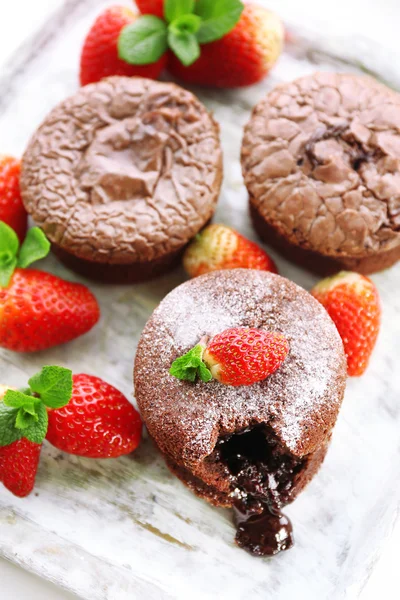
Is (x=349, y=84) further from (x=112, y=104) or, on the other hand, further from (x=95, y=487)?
(x=95, y=487)

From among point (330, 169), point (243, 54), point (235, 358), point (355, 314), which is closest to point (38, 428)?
point (235, 358)

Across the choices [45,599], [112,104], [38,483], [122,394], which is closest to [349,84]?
[112,104]

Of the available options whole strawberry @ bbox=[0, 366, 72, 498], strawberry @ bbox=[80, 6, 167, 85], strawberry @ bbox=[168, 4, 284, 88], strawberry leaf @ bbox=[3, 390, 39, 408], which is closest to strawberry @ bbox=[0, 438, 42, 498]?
whole strawberry @ bbox=[0, 366, 72, 498]

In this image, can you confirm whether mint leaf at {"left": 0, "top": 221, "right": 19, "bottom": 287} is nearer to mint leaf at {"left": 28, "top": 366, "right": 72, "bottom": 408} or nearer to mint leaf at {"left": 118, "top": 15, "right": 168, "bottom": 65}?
mint leaf at {"left": 28, "top": 366, "right": 72, "bottom": 408}

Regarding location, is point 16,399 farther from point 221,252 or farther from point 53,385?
point 221,252

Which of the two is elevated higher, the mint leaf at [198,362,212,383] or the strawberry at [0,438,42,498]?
the mint leaf at [198,362,212,383]

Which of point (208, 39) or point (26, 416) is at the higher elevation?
point (208, 39)
